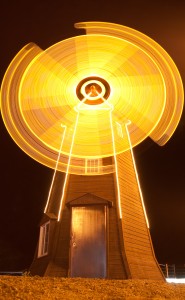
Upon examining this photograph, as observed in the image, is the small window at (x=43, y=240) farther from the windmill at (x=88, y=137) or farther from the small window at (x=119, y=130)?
the small window at (x=119, y=130)

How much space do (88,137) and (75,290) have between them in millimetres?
7451

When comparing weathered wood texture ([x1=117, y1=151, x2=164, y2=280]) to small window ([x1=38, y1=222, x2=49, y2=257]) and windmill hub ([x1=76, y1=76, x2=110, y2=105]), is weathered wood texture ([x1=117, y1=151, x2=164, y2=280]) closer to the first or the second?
windmill hub ([x1=76, y1=76, x2=110, y2=105])

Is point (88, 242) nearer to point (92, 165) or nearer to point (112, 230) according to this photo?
point (112, 230)

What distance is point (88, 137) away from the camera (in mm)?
14359

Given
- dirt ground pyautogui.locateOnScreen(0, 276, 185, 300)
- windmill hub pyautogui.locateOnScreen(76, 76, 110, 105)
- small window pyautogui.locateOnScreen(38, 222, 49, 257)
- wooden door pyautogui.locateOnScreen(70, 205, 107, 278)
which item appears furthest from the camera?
windmill hub pyautogui.locateOnScreen(76, 76, 110, 105)

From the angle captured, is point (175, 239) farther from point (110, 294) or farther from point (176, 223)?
point (110, 294)

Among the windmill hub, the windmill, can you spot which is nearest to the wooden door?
the windmill

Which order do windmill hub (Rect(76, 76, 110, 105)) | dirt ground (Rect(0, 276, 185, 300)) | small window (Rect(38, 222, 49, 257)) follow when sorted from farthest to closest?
1. windmill hub (Rect(76, 76, 110, 105))
2. small window (Rect(38, 222, 49, 257))
3. dirt ground (Rect(0, 276, 185, 300))

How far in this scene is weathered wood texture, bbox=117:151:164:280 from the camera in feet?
41.2

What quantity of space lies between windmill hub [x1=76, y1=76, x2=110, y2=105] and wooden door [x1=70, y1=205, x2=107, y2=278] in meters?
4.27

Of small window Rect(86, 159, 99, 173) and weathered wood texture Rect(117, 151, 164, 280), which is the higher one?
small window Rect(86, 159, 99, 173)

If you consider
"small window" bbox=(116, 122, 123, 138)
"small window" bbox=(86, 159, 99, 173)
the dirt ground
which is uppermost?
"small window" bbox=(116, 122, 123, 138)

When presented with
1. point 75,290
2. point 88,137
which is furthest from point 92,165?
point 75,290

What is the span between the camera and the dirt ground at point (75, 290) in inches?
277
